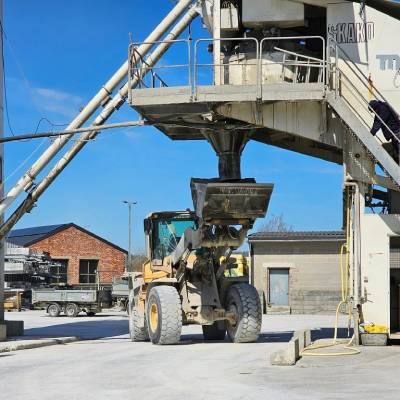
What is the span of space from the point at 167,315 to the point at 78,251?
48.3 metres

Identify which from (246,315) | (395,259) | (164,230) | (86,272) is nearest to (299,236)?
(164,230)

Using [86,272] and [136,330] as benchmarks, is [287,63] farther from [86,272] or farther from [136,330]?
[86,272]

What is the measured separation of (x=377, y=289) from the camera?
56.2 feet

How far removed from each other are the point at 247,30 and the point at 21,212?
8.27m

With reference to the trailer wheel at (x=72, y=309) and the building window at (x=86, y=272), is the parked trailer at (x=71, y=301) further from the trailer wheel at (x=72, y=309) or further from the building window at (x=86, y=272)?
the building window at (x=86, y=272)

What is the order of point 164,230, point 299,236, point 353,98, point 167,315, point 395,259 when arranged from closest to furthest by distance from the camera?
point 395,259
point 353,98
point 167,315
point 164,230
point 299,236

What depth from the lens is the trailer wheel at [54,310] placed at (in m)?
42.7

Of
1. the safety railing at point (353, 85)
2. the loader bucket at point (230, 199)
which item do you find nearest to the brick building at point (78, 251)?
the loader bucket at point (230, 199)

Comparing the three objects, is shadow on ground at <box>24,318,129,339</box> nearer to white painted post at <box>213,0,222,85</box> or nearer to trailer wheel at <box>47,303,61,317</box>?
white painted post at <box>213,0,222,85</box>

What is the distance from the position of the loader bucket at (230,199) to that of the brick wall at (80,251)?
4766cm

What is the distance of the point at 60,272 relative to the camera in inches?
2498

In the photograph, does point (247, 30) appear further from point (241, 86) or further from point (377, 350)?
point (377, 350)

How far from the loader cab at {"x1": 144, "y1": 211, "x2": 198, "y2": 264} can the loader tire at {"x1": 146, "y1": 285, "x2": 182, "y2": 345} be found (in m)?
1.82

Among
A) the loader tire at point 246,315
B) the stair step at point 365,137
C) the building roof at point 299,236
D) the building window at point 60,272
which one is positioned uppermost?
the stair step at point 365,137
